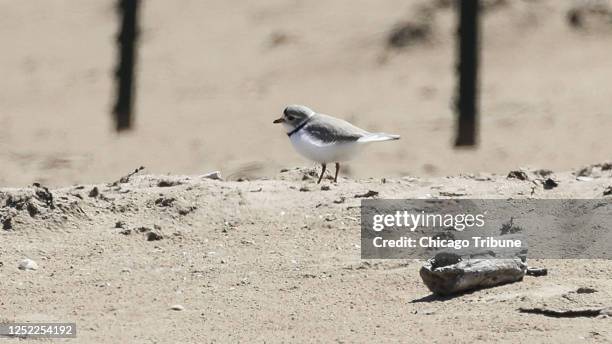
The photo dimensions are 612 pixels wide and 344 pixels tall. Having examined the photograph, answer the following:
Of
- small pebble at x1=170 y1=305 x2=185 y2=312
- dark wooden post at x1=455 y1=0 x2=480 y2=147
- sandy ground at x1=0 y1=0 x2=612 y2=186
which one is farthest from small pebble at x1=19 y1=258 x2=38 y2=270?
dark wooden post at x1=455 y1=0 x2=480 y2=147

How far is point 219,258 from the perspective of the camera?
7672 millimetres

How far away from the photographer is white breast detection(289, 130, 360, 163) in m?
9.28

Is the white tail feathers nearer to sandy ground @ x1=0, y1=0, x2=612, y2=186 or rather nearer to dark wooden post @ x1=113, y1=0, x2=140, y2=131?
sandy ground @ x1=0, y1=0, x2=612, y2=186

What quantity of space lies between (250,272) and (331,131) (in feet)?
7.39

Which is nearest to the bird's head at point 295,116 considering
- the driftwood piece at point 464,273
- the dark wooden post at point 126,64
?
the driftwood piece at point 464,273

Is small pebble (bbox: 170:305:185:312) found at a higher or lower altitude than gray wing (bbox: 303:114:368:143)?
lower

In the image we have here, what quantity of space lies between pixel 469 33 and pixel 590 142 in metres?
2.08

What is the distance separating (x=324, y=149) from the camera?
9281 mm

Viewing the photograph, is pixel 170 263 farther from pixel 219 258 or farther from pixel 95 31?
pixel 95 31

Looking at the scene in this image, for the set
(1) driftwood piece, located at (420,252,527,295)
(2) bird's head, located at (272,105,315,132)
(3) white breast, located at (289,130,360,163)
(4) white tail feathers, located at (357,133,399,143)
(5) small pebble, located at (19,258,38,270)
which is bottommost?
(1) driftwood piece, located at (420,252,527,295)

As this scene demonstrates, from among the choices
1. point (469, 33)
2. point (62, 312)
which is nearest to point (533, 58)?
point (469, 33)

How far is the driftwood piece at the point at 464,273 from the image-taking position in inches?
256

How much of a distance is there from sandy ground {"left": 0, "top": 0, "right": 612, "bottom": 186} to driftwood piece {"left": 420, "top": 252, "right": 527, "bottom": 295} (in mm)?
4427

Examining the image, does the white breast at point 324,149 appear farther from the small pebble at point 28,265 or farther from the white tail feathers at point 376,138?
the small pebble at point 28,265
